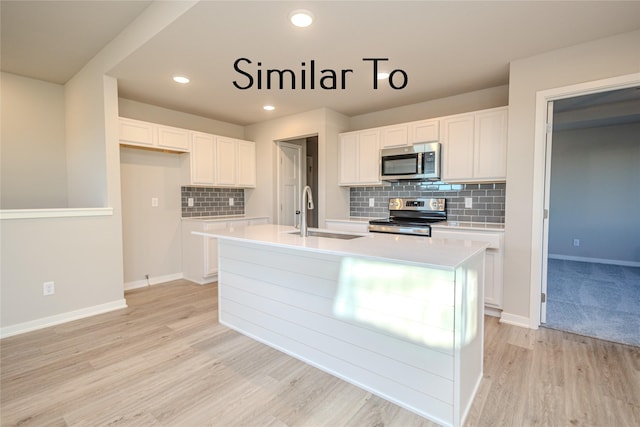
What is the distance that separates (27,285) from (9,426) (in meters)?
1.61

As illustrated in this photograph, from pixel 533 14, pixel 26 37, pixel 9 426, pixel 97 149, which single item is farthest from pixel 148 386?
pixel 533 14

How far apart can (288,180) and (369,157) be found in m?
1.56

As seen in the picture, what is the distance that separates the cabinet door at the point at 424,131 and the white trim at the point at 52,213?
3.50m

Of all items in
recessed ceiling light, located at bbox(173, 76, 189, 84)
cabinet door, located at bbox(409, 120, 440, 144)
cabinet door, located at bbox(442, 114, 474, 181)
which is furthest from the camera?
cabinet door, located at bbox(409, 120, 440, 144)

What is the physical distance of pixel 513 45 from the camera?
2525 mm

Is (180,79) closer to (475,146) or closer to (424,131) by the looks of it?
(424,131)

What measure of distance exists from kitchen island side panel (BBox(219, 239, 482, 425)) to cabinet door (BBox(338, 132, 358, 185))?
2.15m

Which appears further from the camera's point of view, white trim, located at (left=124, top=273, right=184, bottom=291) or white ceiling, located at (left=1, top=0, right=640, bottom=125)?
white trim, located at (left=124, top=273, right=184, bottom=291)

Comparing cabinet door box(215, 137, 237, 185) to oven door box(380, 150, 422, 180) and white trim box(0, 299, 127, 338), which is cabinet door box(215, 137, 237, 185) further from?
oven door box(380, 150, 422, 180)

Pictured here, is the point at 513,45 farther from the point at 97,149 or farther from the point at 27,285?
the point at 27,285

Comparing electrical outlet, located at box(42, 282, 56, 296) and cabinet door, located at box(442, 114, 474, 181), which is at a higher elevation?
cabinet door, located at box(442, 114, 474, 181)

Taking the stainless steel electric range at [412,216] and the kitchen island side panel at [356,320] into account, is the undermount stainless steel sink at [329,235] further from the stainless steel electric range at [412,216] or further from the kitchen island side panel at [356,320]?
the stainless steel electric range at [412,216]

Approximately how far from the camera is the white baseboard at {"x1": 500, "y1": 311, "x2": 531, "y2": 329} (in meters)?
2.84

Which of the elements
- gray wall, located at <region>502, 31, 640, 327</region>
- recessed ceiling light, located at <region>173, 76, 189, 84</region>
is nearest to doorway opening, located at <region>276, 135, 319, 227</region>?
recessed ceiling light, located at <region>173, 76, 189, 84</region>
